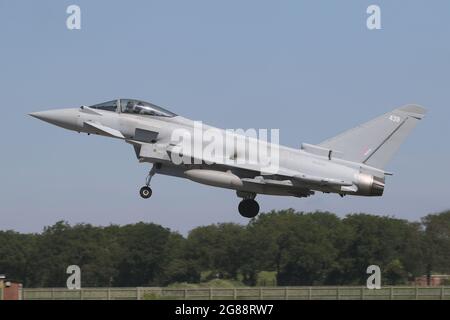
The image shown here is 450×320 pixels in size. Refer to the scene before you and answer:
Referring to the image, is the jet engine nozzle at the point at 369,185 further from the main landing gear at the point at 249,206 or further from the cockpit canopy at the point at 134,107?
the cockpit canopy at the point at 134,107

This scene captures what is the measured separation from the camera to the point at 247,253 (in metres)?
54.4

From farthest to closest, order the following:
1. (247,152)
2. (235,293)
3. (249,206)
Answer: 1. (249,206)
2. (247,152)
3. (235,293)

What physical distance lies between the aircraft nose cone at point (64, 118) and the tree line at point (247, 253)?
17019 millimetres

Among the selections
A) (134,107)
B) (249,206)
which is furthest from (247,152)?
(134,107)

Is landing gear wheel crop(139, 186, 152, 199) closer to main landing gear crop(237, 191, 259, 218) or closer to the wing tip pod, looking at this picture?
main landing gear crop(237, 191, 259, 218)

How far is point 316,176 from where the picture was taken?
1382 inches

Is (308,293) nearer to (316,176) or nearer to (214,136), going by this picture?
(316,176)

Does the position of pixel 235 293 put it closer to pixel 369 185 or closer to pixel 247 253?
pixel 369 185

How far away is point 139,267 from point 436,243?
15.9 metres

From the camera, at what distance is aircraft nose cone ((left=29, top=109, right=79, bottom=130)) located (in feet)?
118

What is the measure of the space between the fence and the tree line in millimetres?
15965

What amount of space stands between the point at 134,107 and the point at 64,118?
2511 mm
